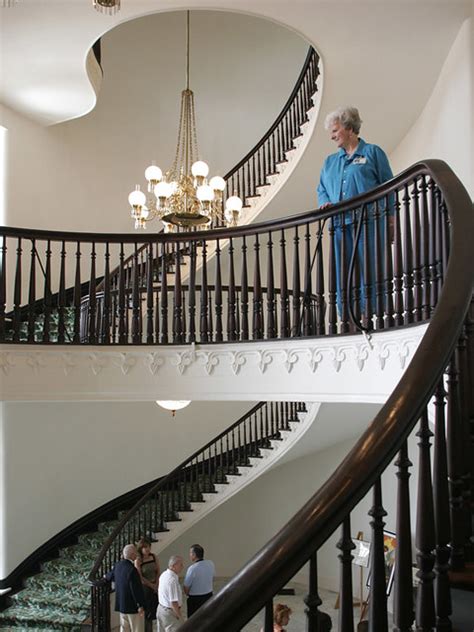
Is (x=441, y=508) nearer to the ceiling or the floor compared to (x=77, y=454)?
nearer to the ceiling

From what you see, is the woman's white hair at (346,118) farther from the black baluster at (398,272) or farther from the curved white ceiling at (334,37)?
the curved white ceiling at (334,37)

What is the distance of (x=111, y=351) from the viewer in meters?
5.37

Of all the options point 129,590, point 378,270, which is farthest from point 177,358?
point 129,590

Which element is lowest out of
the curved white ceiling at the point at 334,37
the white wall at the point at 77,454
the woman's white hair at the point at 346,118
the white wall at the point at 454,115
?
the white wall at the point at 77,454

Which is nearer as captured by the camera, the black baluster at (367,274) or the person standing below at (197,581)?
the black baluster at (367,274)

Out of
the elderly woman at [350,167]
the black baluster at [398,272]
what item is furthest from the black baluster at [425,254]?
the elderly woman at [350,167]

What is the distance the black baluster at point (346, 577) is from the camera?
1.39m

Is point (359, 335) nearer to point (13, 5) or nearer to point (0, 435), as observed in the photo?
point (13, 5)

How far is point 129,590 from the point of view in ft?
21.5

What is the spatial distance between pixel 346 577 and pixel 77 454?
9.00 metres

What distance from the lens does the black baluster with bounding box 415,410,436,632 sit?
1.51m

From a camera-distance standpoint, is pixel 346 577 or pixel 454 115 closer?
pixel 346 577

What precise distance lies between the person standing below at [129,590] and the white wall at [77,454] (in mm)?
2754

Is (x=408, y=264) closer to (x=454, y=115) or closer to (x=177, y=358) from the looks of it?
(x=177, y=358)
